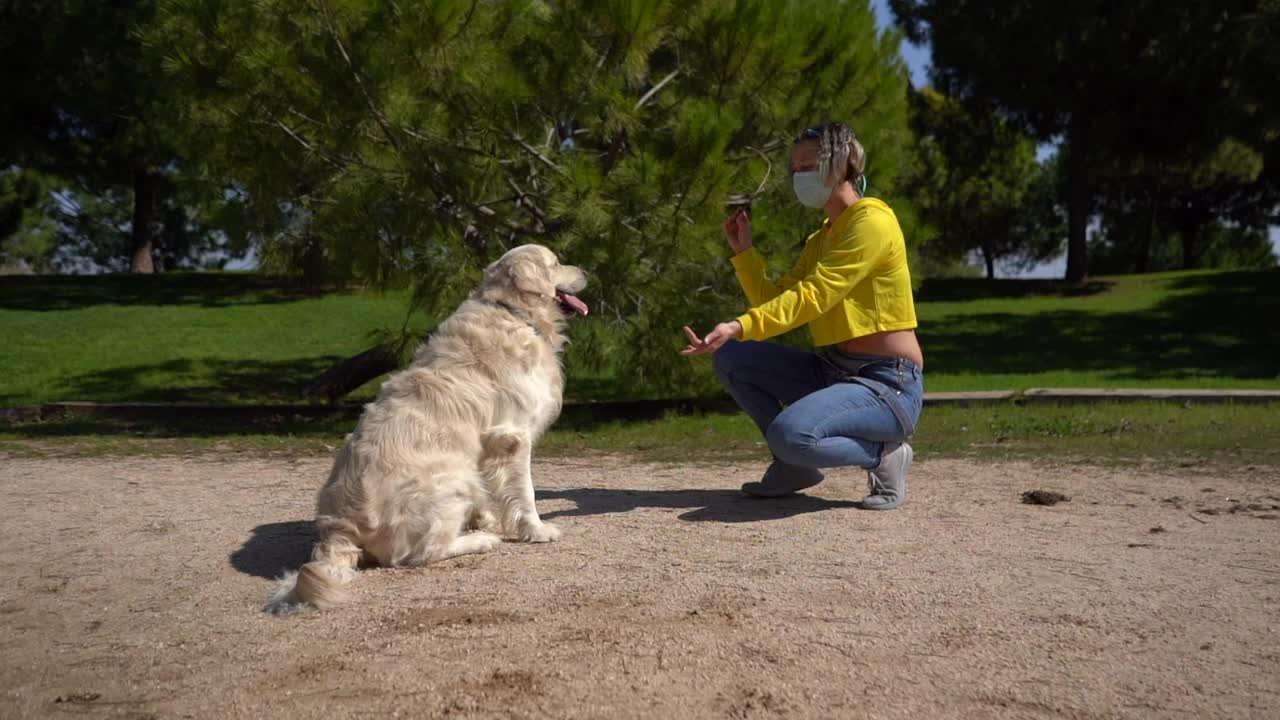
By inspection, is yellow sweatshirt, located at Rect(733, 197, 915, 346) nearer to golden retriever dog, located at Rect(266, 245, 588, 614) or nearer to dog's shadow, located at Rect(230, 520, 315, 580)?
golden retriever dog, located at Rect(266, 245, 588, 614)

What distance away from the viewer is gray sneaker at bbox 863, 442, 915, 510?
18.1 ft

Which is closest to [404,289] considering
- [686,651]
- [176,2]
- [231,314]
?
[176,2]

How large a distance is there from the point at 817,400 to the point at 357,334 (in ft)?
45.8

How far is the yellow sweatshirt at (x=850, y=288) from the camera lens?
4929mm

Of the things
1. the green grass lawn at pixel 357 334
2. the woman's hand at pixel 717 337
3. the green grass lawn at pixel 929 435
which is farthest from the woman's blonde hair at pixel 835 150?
the green grass lawn at pixel 357 334

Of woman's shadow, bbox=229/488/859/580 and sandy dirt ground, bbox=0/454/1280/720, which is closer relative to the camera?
sandy dirt ground, bbox=0/454/1280/720

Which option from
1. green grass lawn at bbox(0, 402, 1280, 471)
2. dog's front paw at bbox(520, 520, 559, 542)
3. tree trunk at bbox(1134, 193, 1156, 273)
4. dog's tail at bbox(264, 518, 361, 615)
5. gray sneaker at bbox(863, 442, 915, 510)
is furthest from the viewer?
tree trunk at bbox(1134, 193, 1156, 273)

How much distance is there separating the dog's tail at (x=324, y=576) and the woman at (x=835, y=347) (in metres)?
1.71

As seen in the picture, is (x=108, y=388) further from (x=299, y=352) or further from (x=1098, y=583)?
(x=1098, y=583)

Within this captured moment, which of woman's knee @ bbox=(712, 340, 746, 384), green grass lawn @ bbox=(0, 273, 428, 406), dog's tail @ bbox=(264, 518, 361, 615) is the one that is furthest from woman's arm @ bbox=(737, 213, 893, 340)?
green grass lawn @ bbox=(0, 273, 428, 406)

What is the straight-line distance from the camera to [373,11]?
8914mm

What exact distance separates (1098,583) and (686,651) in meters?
1.79

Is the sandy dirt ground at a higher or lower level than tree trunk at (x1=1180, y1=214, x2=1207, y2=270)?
lower

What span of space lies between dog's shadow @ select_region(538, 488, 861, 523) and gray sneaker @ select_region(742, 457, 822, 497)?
46 mm
